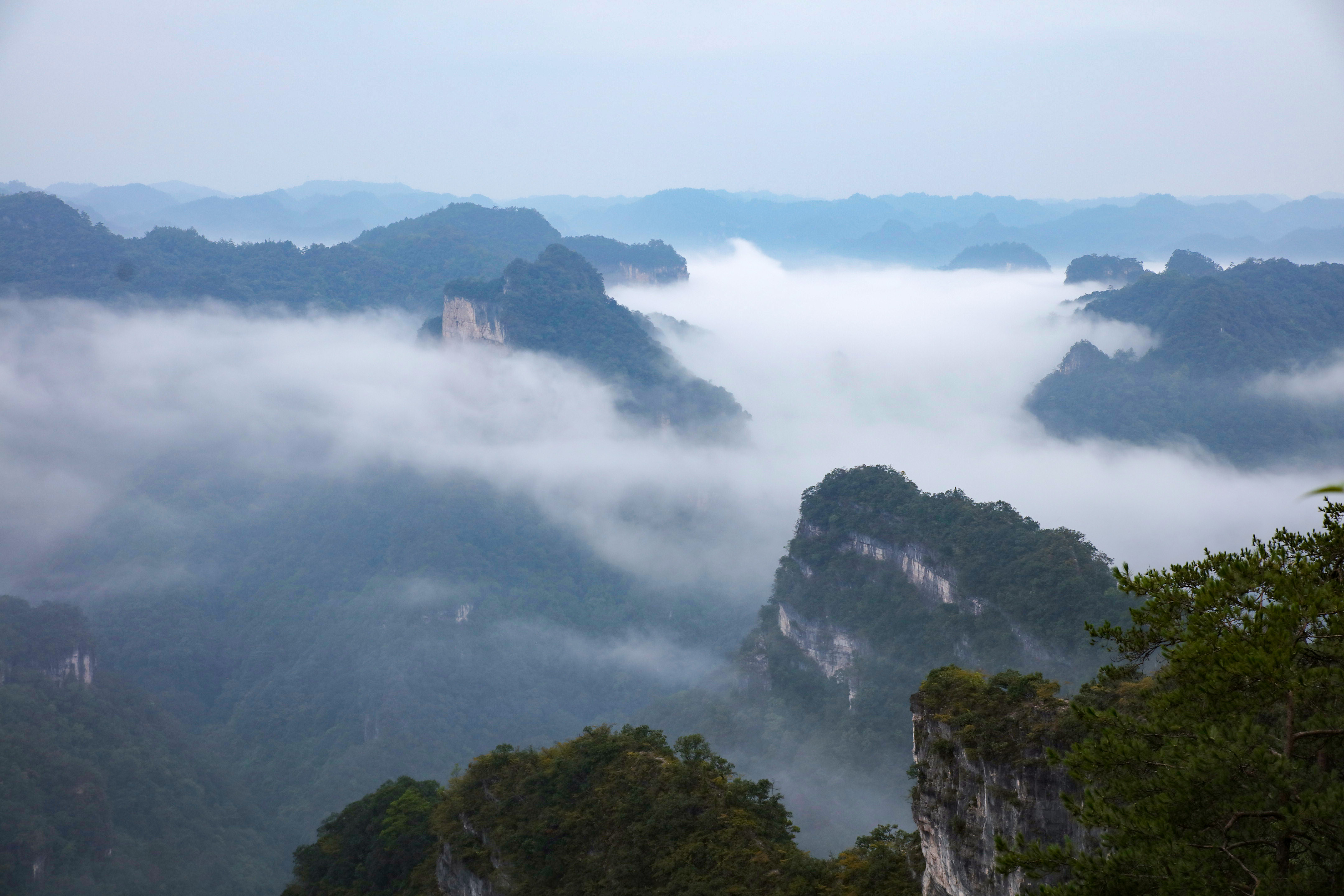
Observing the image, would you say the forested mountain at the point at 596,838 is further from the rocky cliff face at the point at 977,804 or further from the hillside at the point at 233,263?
the hillside at the point at 233,263

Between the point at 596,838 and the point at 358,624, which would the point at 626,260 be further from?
the point at 596,838

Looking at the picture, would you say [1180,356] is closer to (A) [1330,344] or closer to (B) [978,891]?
(A) [1330,344]

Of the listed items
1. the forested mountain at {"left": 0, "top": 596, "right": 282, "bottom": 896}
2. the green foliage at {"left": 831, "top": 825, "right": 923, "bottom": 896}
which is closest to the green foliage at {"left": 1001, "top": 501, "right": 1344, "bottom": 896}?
the green foliage at {"left": 831, "top": 825, "right": 923, "bottom": 896}

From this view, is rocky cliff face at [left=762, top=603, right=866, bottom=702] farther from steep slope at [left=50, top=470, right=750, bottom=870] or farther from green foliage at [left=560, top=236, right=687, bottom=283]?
green foliage at [left=560, top=236, right=687, bottom=283]

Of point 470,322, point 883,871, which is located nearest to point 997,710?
point 883,871

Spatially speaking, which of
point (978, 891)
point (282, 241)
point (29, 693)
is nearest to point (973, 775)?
point (978, 891)
